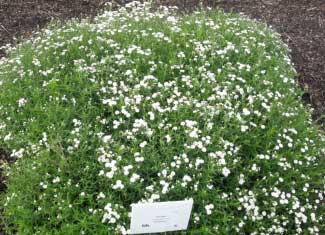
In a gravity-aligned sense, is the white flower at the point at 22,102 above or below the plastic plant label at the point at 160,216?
above

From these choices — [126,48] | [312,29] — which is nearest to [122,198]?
[126,48]

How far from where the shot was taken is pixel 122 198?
3.68 meters

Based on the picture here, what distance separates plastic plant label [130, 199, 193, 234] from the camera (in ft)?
10.6

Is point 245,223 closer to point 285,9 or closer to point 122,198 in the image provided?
point 122,198

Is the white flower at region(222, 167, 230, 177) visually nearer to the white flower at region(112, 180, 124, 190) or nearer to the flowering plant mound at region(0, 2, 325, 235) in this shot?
the flowering plant mound at region(0, 2, 325, 235)

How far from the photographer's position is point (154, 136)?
3.90 meters

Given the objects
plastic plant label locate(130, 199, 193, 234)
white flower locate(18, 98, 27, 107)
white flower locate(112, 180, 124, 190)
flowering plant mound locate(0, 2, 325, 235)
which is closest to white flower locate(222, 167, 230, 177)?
flowering plant mound locate(0, 2, 325, 235)

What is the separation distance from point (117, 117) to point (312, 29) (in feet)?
17.1

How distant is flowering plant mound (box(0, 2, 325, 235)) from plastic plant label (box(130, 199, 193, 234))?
0.17 meters

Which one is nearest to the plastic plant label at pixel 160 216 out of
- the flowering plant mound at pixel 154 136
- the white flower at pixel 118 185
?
the flowering plant mound at pixel 154 136

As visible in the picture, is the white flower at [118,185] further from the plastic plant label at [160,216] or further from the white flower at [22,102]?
the white flower at [22,102]

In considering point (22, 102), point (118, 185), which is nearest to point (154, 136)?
point (118, 185)

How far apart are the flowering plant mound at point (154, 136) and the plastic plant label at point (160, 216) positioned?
169 mm

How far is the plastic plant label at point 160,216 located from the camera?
127 inches
